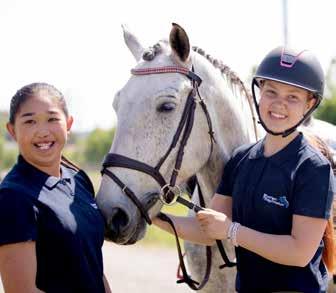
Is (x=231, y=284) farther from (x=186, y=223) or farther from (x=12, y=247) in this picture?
(x=12, y=247)

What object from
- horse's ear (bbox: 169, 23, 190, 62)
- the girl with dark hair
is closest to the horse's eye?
horse's ear (bbox: 169, 23, 190, 62)

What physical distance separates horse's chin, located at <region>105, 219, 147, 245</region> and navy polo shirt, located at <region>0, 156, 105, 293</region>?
1.01 ft

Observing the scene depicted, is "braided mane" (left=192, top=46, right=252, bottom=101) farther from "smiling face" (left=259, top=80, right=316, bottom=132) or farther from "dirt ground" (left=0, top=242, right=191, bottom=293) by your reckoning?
"dirt ground" (left=0, top=242, right=191, bottom=293)

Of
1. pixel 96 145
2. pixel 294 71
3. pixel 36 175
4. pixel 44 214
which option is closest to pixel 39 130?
pixel 36 175

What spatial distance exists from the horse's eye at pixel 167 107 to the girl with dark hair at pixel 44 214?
0.54 metres

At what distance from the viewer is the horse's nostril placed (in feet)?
9.89

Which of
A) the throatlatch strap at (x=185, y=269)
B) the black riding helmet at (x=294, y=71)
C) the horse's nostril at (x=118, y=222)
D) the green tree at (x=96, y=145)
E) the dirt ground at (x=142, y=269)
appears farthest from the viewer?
the green tree at (x=96, y=145)

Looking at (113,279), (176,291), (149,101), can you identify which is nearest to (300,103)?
(149,101)

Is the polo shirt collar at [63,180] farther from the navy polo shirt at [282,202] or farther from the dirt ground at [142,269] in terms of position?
the dirt ground at [142,269]

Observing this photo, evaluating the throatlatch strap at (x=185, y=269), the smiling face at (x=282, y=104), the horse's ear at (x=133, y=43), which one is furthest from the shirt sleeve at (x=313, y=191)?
the horse's ear at (x=133, y=43)

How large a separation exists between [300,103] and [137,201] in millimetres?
927

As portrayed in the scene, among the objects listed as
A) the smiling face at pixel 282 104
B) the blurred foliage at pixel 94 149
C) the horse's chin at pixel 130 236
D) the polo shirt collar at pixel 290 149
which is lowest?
the blurred foliage at pixel 94 149

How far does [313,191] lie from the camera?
2.65 metres

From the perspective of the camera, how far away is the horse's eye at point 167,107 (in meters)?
3.21
